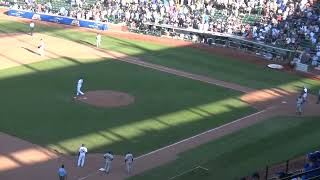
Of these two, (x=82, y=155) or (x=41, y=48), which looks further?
Result: (x=41, y=48)

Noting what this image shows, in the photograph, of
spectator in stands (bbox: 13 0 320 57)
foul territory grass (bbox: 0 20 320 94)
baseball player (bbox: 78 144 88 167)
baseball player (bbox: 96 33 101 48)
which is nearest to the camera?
baseball player (bbox: 78 144 88 167)

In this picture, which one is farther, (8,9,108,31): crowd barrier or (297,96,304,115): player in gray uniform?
(8,9,108,31): crowd barrier

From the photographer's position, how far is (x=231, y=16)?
52344mm

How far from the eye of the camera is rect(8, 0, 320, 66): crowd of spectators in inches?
1837

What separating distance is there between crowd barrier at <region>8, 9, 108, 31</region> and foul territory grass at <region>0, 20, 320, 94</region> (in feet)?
6.95

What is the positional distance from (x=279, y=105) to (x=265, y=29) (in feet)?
50.0

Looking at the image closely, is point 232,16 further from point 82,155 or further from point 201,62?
point 82,155

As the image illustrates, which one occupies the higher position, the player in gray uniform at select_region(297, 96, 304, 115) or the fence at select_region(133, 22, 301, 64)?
the fence at select_region(133, 22, 301, 64)

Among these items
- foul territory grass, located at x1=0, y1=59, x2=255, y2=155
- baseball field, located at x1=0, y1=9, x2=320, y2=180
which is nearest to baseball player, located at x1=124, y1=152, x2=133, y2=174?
baseball field, located at x1=0, y1=9, x2=320, y2=180

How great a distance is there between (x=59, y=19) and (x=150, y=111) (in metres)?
29.8

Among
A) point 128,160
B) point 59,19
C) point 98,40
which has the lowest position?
point 128,160

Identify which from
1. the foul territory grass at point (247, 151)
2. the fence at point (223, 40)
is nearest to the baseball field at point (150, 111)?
the foul territory grass at point (247, 151)

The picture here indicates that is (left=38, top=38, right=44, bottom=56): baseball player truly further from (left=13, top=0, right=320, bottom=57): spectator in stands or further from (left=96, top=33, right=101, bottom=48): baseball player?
(left=13, top=0, right=320, bottom=57): spectator in stands

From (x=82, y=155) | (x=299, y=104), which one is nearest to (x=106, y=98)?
(x=82, y=155)
